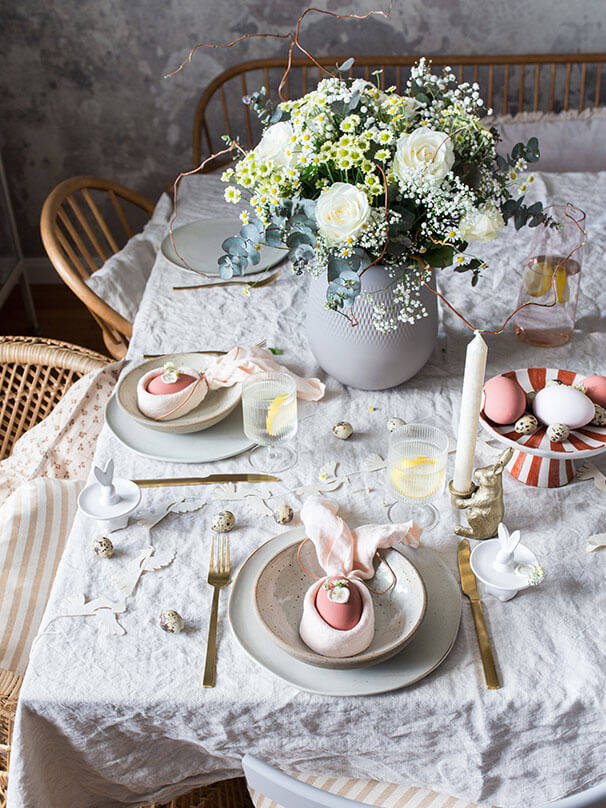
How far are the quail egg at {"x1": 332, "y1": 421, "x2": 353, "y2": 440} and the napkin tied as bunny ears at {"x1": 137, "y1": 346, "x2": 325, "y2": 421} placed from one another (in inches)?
3.8

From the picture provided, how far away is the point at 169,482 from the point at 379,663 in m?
0.44

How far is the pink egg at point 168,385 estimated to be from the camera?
1241 mm

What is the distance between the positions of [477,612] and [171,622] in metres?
0.37

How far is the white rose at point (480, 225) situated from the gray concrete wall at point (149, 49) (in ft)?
6.26

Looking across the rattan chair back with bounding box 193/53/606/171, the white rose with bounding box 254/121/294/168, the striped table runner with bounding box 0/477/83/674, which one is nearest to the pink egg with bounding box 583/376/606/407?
the white rose with bounding box 254/121/294/168

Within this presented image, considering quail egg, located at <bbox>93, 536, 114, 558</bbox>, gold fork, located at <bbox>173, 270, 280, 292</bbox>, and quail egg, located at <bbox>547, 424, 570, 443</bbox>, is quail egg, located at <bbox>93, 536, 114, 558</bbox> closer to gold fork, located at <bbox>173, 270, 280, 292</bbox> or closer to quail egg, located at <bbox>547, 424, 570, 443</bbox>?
quail egg, located at <bbox>547, 424, 570, 443</bbox>

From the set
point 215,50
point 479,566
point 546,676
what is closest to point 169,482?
point 479,566

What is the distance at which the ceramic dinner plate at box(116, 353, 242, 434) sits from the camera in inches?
48.3

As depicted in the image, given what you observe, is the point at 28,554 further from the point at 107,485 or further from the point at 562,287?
the point at 562,287

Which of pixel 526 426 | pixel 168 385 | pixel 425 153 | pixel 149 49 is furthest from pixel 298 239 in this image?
pixel 149 49

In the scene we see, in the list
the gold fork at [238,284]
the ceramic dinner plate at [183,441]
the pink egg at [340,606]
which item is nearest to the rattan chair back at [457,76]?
the gold fork at [238,284]

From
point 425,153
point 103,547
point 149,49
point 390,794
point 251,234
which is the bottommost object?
point 390,794

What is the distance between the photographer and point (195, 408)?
1.28 m

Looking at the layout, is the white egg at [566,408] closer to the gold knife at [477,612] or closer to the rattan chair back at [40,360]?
the gold knife at [477,612]
